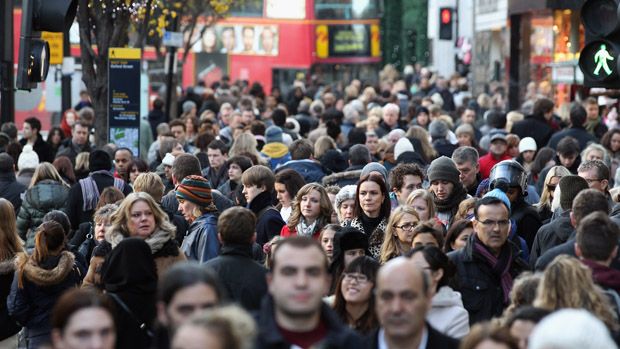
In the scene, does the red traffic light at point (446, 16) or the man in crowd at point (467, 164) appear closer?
the man in crowd at point (467, 164)

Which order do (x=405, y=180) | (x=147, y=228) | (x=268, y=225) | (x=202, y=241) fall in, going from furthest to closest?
(x=405, y=180) → (x=268, y=225) → (x=202, y=241) → (x=147, y=228)

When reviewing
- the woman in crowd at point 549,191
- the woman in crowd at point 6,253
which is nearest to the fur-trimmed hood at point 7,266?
the woman in crowd at point 6,253

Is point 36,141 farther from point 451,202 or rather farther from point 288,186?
point 451,202

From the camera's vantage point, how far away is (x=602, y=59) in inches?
424

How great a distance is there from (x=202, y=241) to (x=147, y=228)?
109cm

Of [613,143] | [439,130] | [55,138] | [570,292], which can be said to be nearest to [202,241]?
[570,292]

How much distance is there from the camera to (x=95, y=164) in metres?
15.4

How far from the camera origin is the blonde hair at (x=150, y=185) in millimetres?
13266

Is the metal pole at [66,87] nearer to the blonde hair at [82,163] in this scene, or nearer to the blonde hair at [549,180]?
the blonde hair at [82,163]

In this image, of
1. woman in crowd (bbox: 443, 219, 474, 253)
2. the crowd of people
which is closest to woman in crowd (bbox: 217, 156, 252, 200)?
the crowd of people

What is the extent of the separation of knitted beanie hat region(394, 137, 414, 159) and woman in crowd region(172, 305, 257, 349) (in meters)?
11.2

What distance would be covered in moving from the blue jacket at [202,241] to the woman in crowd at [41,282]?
0.88m

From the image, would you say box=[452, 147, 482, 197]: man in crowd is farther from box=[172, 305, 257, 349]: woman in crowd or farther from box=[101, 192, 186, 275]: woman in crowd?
box=[172, 305, 257, 349]: woman in crowd

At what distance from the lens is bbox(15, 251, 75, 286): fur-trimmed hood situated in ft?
36.7
